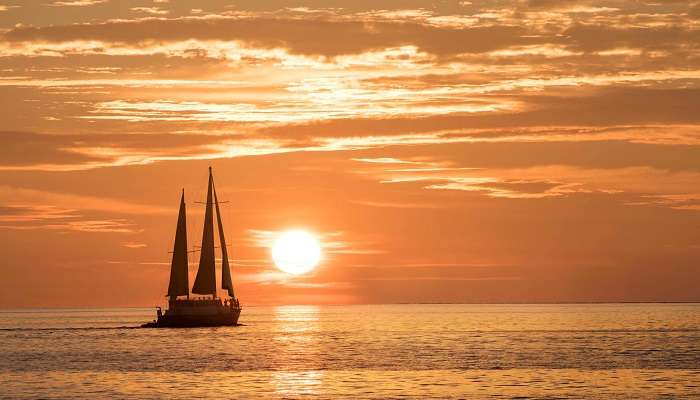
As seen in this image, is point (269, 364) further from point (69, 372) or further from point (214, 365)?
point (69, 372)

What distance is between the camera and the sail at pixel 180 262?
582 ft

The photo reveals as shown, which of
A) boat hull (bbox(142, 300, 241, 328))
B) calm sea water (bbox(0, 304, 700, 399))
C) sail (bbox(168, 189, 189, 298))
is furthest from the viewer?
sail (bbox(168, 189, 189, 298))

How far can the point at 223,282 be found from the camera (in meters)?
178

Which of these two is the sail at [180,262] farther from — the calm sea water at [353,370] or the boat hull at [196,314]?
the calm sea water at [353,370]

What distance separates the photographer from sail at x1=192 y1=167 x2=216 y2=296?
176 m

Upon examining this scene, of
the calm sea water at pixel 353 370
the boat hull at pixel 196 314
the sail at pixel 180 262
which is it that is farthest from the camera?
the sail at pixel 180 262

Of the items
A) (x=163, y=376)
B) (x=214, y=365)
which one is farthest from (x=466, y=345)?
(x=163, y=376)

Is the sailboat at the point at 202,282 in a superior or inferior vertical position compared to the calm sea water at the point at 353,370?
superior

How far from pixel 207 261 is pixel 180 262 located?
17.4 ft

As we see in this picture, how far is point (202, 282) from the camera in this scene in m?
176

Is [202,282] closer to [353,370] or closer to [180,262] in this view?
[180,262]

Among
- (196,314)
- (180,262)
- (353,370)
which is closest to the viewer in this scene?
(353,370)

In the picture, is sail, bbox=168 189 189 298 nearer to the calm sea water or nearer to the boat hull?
the boat hull

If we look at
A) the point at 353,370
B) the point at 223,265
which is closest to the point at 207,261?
the point at 223,265
